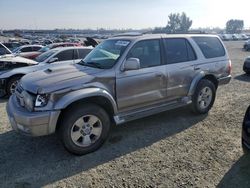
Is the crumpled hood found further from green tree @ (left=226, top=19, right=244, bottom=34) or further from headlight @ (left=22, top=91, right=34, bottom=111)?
green tree @ (left=226, top=19, right=244, bottom=34)

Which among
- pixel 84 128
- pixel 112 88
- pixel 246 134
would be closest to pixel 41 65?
pixel 112 88

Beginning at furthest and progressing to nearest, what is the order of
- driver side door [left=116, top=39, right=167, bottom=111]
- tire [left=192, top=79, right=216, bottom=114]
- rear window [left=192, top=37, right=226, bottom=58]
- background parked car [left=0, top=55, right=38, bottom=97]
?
background parked car [left=0, top=55, right=38, bottom=97], rear window [left=192, top=37, right=226, bottom=58], tire [left=192, top=79, right=216, bottom=114], driver side door [left=116, top=39, right=167, bottom=111]

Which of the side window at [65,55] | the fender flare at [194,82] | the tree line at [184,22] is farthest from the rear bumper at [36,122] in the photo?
the tree line at [184,22]

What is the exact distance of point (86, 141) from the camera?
4055 mm

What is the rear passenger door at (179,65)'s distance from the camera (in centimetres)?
496

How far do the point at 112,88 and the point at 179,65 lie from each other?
167cm

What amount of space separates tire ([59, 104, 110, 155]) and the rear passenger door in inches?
64.0

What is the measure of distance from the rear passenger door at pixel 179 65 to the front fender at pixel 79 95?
1.53 metres

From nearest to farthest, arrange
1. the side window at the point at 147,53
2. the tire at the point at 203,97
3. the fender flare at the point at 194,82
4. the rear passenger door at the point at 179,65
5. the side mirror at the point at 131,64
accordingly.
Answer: the side mirror at the point at 131,64, the side window at the point at 147,53, the rear passenger door at the point at 179,65, the fender flare at the point at 194,82, the tire at the point at 203,97

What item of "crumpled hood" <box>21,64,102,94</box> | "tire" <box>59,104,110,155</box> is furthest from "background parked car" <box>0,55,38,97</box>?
"tire" <box>59,104,110,155</box>

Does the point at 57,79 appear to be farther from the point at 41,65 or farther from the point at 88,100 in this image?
the point at 41,65

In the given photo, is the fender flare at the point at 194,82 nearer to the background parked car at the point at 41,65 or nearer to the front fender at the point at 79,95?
the front fender at the point at 79,95

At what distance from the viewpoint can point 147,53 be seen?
4.69 meters

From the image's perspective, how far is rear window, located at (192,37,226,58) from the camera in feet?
18.6
